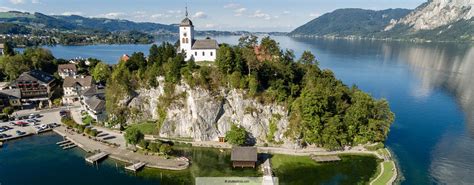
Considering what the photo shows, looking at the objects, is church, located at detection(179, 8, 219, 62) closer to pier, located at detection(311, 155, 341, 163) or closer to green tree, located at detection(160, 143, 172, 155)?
green tree, located at detection(160, 143, 172, 155)

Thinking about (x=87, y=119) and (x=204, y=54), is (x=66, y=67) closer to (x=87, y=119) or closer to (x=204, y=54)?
(x=87, y=119)

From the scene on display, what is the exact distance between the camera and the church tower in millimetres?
69500

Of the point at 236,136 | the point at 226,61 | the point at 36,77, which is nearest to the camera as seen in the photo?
the point at 236,136

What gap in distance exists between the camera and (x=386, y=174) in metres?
47.3

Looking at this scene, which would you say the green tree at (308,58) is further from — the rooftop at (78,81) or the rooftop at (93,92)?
the rooftop at (78,81)

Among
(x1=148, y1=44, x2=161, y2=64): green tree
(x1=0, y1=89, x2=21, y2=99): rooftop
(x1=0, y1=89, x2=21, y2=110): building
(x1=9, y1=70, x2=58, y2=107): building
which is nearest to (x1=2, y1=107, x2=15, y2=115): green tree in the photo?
(x1=0, y1=89, x2=21, y2=110): building

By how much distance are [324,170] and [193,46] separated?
3898cm

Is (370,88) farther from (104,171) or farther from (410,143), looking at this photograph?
(104,171)

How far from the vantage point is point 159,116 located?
216ft

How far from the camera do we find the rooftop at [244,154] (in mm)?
49094

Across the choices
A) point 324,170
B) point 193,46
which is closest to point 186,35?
point 193,46

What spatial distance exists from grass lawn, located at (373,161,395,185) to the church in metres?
40.5

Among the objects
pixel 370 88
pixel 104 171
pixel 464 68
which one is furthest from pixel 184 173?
pixel 464 68

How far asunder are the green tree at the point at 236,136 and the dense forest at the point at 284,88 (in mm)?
7211
